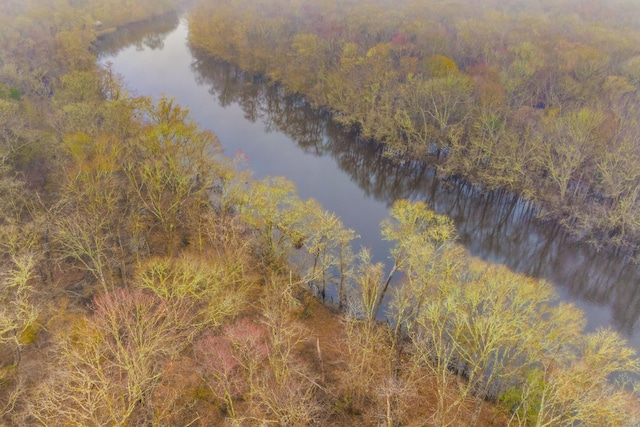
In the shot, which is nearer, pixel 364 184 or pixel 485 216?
pixel 485 216

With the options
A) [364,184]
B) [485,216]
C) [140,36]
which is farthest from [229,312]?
[140,36]

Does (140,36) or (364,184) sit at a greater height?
(140,36)

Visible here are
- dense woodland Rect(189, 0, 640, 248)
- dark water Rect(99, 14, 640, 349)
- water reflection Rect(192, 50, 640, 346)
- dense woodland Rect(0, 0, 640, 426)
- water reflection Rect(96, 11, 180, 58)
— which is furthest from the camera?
water reflection Rect(96, 11, 180, 58)

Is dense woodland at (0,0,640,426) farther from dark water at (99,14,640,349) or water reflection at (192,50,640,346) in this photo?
dark water at (99,14,640,349)

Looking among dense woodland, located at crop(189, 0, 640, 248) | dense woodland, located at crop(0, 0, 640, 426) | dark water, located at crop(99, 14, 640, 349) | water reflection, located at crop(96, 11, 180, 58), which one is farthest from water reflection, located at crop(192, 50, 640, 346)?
water reflection, located at crop(96, 11, 180, 58)

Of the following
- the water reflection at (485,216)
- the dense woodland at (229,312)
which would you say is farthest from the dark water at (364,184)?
the dense woodland at (229,312)

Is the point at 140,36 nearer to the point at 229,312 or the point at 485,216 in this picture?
the point at 485,216
